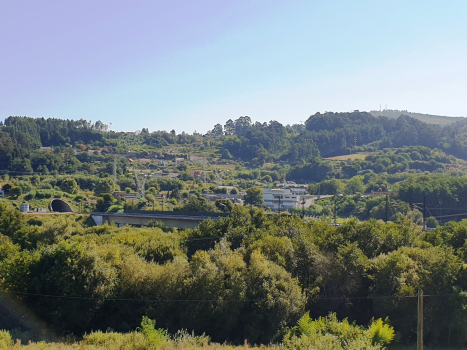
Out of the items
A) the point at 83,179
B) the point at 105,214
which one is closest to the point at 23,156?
the point at 83,179

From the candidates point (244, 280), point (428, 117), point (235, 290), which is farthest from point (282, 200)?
point (428, 117)

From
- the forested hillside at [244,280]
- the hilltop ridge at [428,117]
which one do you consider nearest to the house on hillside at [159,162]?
the forested hillside at [244,280]

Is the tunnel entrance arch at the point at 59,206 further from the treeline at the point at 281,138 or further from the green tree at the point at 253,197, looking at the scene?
the treeline at the point at 281,138

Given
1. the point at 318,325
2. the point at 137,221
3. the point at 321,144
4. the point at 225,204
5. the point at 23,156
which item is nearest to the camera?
the point at 318,325

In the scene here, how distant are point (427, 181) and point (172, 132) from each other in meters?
84.6

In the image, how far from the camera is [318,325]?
12391mm

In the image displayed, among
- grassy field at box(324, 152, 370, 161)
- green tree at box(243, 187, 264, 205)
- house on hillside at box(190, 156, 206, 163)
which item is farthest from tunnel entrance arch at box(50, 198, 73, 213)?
grassy field at box(324, 152, 370, 161)

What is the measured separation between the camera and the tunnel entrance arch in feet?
146

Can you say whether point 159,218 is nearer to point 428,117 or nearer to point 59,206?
point 59,206

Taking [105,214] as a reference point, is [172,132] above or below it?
above

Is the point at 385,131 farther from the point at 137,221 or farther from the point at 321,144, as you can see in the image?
the point at 137,221

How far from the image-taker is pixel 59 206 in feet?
148

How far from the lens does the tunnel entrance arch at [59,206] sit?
44.4 m

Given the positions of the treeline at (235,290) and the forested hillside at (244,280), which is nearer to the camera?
the forested hillside at (244,280)
